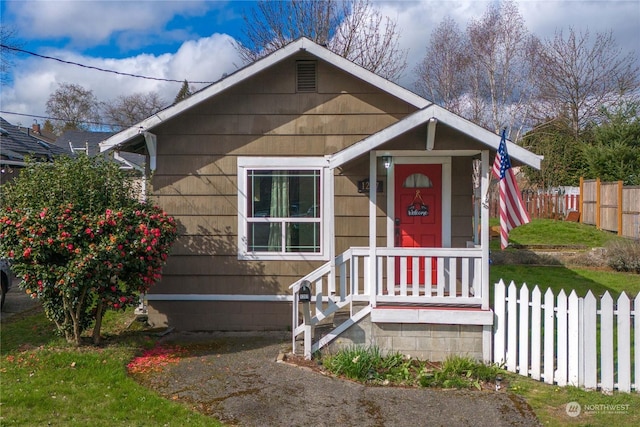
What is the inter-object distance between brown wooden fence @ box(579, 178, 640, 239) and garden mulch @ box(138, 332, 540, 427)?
13130 mm

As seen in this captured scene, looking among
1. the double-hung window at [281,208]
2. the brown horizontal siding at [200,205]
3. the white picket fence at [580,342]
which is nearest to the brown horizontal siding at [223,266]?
the double-hung window at [281,208]

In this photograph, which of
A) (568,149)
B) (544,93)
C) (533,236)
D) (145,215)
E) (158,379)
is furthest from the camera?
(544,93)

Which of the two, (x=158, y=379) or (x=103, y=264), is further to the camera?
(x=103, y=264)

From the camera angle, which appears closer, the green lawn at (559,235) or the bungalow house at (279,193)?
the bungalow house at (279,193)

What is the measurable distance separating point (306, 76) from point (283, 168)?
A: 1520mm

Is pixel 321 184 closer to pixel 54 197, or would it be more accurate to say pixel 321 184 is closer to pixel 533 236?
pixel 54 197

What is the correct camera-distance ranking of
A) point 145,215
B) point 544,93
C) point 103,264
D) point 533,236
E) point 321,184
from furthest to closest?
point 544,93 < point 533,236 < point 321,184 < point 145,215 < point 103,264

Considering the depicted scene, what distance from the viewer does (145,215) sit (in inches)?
273

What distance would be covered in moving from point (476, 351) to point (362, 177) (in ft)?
10.3

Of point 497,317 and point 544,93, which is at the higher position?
point 544,93

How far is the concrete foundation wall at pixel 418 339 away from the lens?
6629mm

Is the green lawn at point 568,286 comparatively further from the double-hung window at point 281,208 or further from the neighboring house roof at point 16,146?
the neighboring house roof at point 16,146

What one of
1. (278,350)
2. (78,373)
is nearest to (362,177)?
(278,350)

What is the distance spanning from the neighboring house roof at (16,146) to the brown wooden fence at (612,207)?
58.5ft
